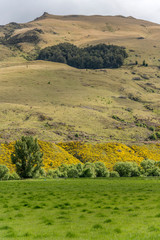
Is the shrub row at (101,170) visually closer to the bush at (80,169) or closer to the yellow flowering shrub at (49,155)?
the bush at (80,169)

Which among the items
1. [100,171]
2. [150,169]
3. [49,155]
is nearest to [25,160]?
[100,171]

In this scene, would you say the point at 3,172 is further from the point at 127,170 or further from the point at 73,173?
the point at 127,170

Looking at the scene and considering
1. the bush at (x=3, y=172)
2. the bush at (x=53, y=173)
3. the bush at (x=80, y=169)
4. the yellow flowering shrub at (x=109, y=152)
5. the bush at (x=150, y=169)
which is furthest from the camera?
the yellow flowering shrub at (x=109, y=152)

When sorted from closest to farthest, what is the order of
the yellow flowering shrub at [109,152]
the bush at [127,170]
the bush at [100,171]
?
the bush at [100,171], the bush at [127,170], the yellow flowering shrub at [109,152]

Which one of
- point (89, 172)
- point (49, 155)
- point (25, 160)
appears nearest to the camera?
point (25, 160)

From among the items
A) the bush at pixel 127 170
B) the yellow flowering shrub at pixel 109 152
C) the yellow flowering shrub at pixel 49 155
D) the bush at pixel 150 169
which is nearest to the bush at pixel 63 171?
the yellow flowering shrub at pixel 49 155

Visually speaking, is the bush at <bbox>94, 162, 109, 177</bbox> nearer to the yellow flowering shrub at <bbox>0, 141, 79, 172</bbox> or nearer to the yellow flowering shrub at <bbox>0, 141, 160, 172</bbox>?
the yellow flowering shrub at <bbox>0, 141, 160, 172</bbox>

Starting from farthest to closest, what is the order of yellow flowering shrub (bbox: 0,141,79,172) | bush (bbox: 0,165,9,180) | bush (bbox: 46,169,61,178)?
yellow flowering shrub (bbox: 0,141,79,172) → bush (bbox: 46,169,61,178) → bush (bbox: 0,165,9,180)

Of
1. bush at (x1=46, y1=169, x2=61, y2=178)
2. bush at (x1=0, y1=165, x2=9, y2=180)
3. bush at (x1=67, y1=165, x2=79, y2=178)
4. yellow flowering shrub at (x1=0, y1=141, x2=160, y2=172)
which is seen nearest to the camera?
bush at (x1=0, y1=165, x2=9, y2=180)

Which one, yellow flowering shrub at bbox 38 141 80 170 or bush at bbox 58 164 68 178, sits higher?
yellow flowering shrub at bbox 38 141 80 170

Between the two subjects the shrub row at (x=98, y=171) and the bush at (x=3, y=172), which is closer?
the bush at (x=3, y=172)

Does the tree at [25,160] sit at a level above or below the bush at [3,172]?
above

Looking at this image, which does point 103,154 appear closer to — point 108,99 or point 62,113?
point 62,113

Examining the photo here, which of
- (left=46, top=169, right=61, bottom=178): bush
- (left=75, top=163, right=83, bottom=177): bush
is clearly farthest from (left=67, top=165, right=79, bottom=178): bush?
(left=46, top=169, right=61, bottom=178): bush
